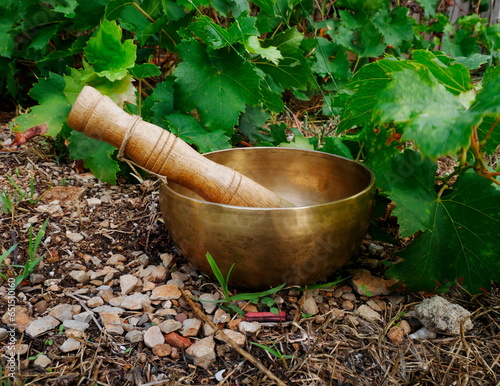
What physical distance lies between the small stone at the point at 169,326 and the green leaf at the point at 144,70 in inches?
37.3

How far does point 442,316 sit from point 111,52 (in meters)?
1.32

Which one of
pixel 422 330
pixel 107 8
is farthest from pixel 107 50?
pixel 422 330

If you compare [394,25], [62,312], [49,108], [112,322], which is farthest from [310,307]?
[394,25]

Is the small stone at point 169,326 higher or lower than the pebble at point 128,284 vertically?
higher

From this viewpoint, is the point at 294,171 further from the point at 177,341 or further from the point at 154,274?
the point at 177,341

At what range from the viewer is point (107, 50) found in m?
1.56

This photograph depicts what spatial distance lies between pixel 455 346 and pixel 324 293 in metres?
0.32

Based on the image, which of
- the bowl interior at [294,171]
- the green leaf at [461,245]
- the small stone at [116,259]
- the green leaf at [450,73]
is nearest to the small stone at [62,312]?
the small stone at [116,259]

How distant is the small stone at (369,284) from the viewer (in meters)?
1.15

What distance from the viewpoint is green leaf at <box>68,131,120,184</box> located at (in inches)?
63.8

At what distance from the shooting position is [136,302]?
108 cm

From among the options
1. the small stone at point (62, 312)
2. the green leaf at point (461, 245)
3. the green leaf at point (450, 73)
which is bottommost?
the small stone at point (62, 312)

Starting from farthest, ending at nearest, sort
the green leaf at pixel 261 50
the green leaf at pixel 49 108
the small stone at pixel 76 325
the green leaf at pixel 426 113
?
the green leaf at pixel 49 108
the green leaf at pixel 261 50
the small stone at pixel 76 325
the green leaf at pixel 426 113

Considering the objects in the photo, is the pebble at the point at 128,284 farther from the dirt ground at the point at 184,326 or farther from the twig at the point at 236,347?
the twig at the point at 236,347
